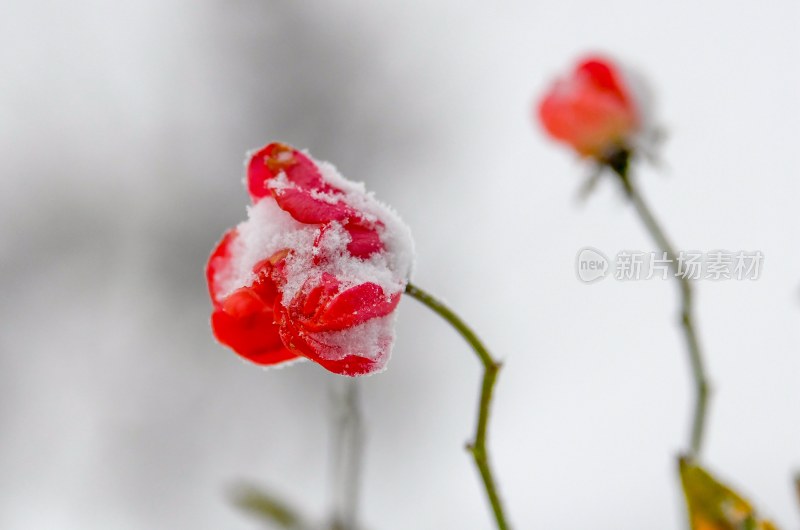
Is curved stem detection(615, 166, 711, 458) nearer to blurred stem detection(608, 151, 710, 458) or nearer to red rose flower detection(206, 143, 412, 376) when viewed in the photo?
blurred stem detection(608, 151, 710, 458)

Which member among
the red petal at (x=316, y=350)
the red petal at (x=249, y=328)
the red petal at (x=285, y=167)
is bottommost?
the red petal at (x=316, y=350)

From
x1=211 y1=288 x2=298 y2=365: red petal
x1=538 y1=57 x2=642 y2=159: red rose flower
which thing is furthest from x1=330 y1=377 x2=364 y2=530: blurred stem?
x1=538 y1=57 x2=642 y2=159: red rose flower

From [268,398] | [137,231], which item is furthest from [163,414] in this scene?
[137,231]

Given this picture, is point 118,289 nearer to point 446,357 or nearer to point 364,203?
point 446,357

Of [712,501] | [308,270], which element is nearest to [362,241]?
[308,270]

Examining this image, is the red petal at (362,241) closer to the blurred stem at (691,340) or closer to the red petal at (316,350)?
the red petal at (316,350)

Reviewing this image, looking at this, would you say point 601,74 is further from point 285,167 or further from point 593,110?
point 285,167

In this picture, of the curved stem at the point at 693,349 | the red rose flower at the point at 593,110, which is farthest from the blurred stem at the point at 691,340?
the red rose flower at the point at 593,110
